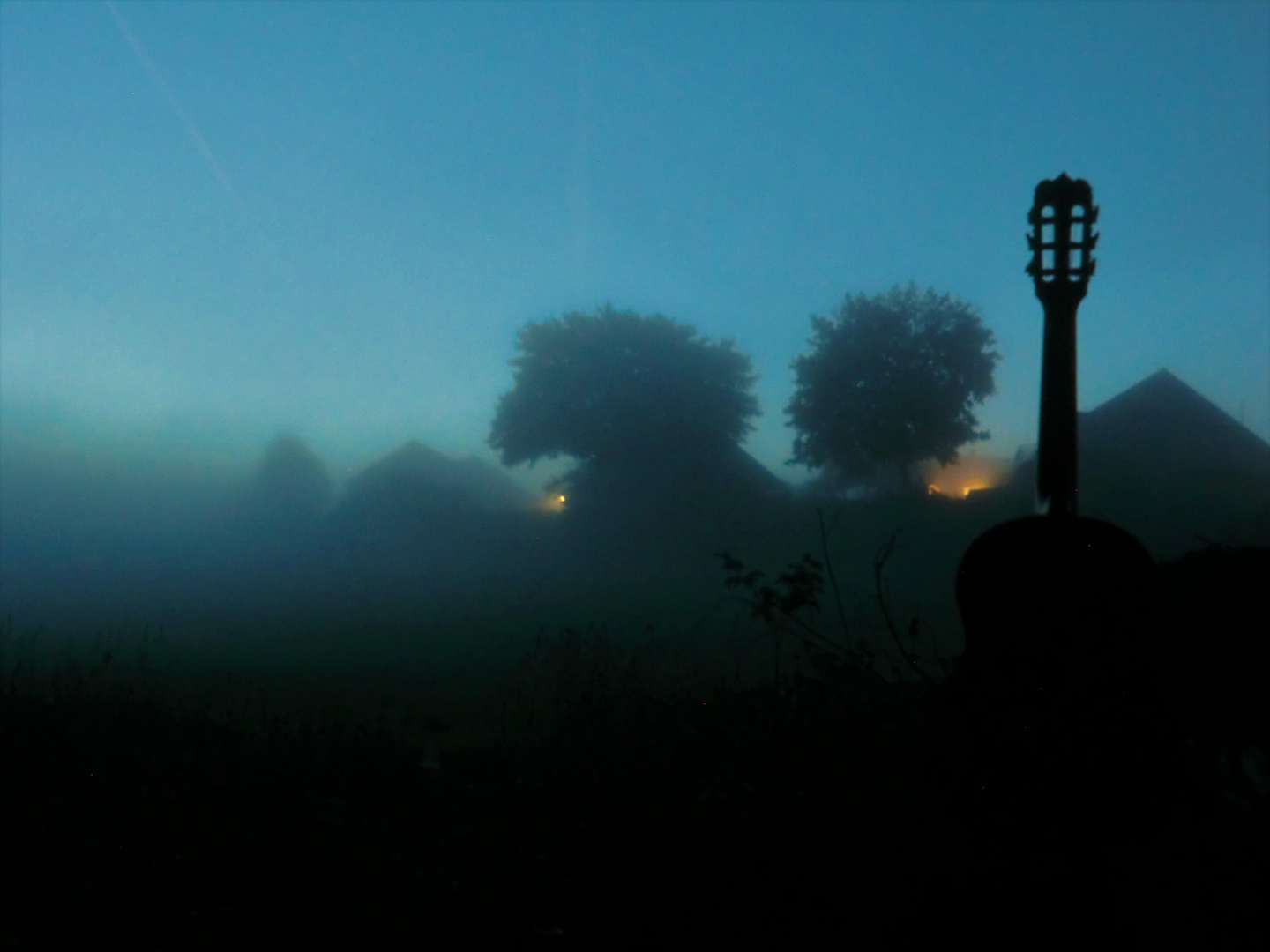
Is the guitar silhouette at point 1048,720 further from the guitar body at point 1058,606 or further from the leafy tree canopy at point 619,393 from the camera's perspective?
the leafy tree canopy at point 619,393

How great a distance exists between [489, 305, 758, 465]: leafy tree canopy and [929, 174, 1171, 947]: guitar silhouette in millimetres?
31631

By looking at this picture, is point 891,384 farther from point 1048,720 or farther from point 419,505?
point 1048,720

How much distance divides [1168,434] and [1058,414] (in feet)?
91.2

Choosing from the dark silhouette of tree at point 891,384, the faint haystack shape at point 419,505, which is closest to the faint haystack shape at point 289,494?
the faint haystack shape at point 419,505

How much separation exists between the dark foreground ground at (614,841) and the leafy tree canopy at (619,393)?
30.3 metres

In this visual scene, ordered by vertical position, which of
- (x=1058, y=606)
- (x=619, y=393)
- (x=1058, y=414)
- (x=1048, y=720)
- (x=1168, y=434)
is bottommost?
(x=1048, y=720)

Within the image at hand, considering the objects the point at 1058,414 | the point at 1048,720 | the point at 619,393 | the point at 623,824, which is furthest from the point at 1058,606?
the point at 619,393

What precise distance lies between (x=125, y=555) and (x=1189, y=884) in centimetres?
2216

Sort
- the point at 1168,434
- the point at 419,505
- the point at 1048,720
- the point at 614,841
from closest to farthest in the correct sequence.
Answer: the point at 1048,720, the point at 614,841, the point at 1168,434, the point at 419,505

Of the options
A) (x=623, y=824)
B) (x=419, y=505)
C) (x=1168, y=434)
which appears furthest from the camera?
(x=419, y=505)

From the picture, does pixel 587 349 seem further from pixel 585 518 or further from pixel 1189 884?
pixel 1189 884

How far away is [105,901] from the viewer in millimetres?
3617

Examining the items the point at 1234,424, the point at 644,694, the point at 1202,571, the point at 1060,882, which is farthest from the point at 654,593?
the point at 1234,424

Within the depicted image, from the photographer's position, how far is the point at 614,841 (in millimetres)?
4152
